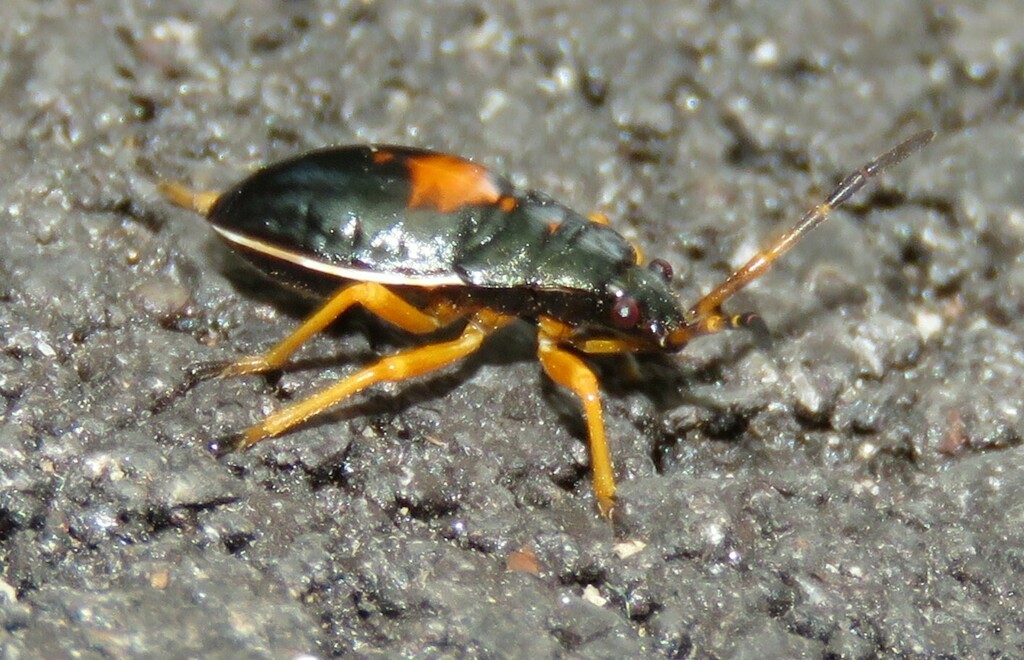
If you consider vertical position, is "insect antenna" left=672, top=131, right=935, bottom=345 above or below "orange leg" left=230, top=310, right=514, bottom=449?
above

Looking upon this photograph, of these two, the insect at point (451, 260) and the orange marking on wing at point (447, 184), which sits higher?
the orange marking on wing at point (447, 184)

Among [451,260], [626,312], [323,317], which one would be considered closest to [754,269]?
[626,312]

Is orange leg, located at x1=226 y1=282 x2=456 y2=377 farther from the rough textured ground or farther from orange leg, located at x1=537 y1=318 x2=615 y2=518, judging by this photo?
orange leg, located at x1=537 y1=318 x2=615 y2=518

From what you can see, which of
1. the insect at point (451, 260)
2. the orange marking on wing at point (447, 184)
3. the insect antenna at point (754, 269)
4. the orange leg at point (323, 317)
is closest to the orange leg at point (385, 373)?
the insect at point (451, 260)

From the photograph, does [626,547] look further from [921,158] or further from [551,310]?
[921,158]

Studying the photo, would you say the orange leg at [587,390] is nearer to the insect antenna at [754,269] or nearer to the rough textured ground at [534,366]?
the rough textured ground at [534,366]

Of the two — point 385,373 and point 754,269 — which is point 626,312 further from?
point 385,373

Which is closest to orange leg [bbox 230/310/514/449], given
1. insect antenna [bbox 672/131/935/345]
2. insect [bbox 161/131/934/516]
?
insect [bbox 161/131/934/516]
